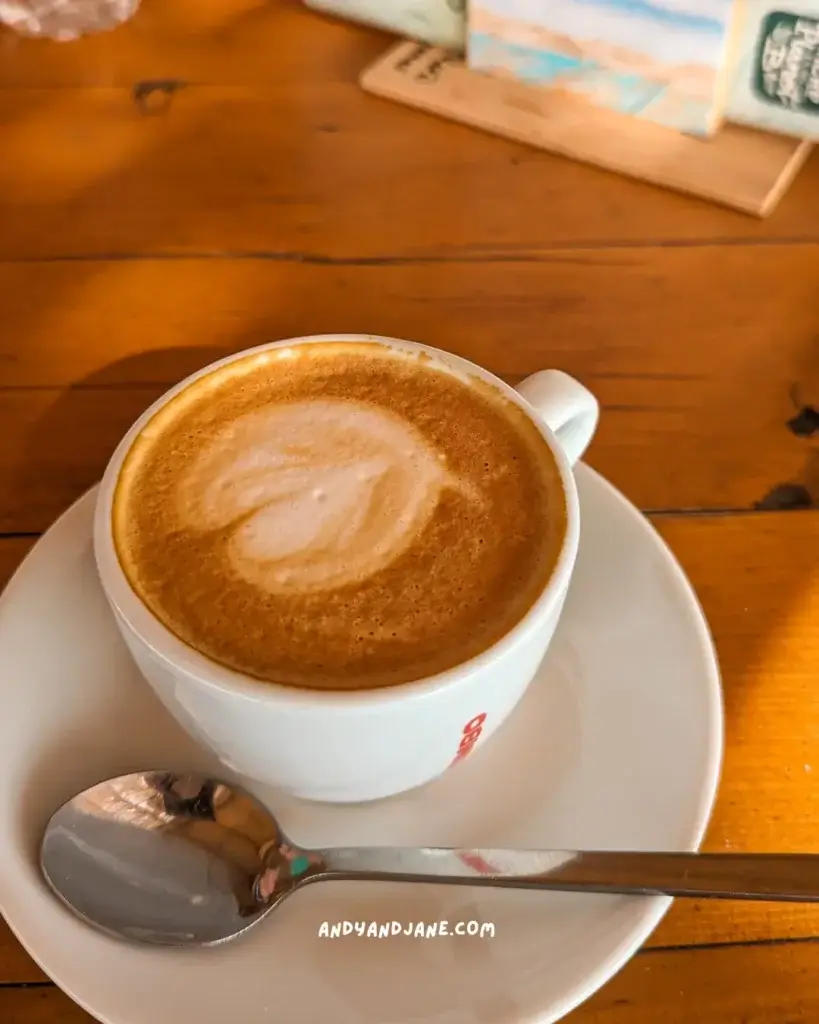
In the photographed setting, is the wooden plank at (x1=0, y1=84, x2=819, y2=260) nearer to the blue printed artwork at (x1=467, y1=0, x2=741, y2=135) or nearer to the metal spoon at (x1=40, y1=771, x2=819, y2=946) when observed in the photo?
the blue printed artwork at (x1=467, y1=0, x2=741, y2=135)

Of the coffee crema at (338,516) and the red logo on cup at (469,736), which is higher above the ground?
the coffee crema at (338,516)

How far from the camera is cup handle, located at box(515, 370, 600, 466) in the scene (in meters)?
0.62

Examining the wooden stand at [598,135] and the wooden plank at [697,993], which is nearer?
the wooden plank at [697,993]

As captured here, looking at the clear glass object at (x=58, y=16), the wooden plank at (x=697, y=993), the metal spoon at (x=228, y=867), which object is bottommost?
the wooden plank at (x=697, y=993)

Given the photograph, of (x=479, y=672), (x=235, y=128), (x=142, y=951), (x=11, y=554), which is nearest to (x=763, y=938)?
(x=479, y=672)

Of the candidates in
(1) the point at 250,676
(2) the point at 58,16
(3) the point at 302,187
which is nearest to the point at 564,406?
(1) the point at 250,676

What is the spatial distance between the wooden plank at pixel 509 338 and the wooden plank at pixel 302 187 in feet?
Answer: 0.11

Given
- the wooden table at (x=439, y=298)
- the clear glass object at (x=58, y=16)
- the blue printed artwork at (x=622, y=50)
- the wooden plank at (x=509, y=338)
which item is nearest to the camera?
the wooden table at (x=439, y=298)

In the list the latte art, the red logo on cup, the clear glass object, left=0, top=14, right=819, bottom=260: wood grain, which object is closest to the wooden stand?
left=0, top=14, right=819, bottom=260: wood grain

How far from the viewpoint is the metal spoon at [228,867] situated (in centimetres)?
48

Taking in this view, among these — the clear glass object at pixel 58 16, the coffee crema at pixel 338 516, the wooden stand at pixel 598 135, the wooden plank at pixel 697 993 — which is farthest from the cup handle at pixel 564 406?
the clear glass object at pixel 58 16

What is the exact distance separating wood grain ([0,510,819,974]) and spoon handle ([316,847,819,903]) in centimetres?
7

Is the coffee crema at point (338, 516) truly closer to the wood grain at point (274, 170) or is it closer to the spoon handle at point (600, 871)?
the spoon handle at point (600, 871)

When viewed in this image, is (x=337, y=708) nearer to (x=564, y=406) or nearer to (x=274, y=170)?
(x=564, y=406)
